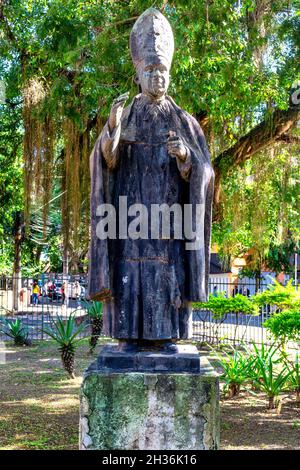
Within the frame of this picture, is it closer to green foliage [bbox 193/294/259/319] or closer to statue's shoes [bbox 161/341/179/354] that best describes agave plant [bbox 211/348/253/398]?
green foliage [bbox 193/294/259/319]

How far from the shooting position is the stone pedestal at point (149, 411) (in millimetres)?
3439

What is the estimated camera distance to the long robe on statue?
3688 mm

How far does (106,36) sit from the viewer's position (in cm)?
847

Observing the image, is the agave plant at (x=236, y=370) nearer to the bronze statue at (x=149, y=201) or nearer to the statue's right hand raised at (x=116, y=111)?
the bronze statue at (x=149, y=201)

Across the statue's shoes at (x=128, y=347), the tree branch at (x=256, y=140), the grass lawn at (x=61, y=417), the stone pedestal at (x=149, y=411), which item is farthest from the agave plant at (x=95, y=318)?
the stone pedestal at (x=149, y=411)

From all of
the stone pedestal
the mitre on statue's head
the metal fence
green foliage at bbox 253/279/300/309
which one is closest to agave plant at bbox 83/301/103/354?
the metal fence

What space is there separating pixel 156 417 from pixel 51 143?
8196mm

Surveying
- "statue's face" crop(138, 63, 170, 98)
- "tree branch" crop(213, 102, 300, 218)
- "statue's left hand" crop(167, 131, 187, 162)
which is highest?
"tree branch" crop(213, 102, 300, 218)

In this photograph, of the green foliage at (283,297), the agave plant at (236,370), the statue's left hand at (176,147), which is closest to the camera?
the statue's left hand at (176,147)

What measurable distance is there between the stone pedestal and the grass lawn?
3.26 metres

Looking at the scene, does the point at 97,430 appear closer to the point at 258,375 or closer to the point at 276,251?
the point at 258,375

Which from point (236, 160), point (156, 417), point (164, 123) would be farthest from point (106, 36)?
point (156, 417)

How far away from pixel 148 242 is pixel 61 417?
4910mm

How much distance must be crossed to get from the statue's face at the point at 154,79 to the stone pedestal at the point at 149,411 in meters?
1.79
